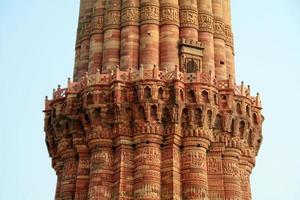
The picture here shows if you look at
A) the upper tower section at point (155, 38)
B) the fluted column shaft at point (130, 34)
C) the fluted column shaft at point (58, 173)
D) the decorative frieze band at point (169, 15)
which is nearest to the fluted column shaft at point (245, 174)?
the upper tower section at point (155, 38)

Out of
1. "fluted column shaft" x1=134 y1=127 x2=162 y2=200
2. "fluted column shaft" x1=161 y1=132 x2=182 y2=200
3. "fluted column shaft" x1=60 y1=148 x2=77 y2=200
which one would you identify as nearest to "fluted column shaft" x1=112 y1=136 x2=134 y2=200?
"fluted column shaft" x1=134 y1=127 x2=162 y2=200

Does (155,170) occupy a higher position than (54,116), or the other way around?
(54,116)

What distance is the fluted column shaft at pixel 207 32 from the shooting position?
28500mm

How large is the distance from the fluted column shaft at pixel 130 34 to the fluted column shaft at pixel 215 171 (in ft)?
13.9

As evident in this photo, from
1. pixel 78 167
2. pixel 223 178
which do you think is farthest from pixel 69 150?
pixel 223 178

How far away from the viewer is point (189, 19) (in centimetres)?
2908

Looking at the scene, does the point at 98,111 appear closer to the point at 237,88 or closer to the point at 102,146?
the point at 102,146

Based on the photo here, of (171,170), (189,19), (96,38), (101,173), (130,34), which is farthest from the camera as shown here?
(96,38)

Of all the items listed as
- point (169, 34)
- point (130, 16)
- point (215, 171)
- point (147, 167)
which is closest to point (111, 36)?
point (130, 16)

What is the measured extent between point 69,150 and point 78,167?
1019mm

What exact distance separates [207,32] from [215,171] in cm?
580

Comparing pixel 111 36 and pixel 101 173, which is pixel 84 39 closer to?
pixel 111 36

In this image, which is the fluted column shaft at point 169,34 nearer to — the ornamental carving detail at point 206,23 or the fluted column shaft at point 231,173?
the ornamental carving detail at point 206,23

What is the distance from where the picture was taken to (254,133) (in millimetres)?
28453
